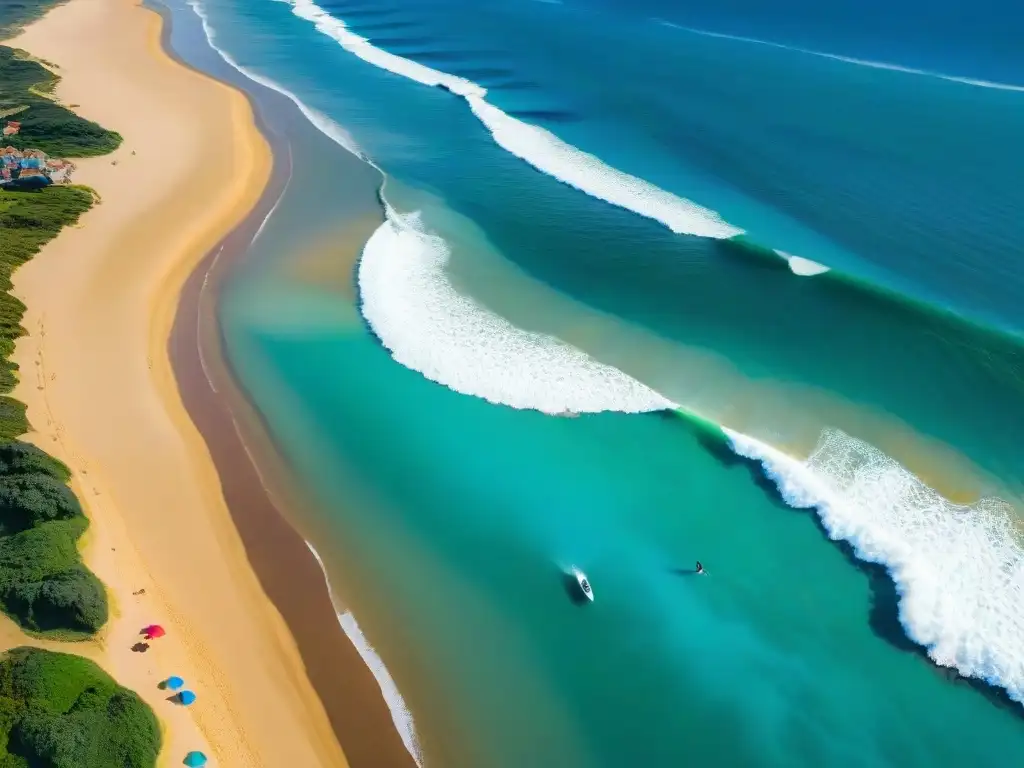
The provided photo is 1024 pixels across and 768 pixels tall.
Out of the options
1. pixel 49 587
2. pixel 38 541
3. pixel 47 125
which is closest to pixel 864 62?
pixel 47 125

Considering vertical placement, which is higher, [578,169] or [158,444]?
[578,169]

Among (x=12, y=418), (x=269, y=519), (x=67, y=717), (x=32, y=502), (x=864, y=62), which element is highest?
(x=864, y=62)

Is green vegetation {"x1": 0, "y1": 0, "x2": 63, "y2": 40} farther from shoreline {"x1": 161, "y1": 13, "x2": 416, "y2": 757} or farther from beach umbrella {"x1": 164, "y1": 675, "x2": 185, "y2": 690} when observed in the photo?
beach umbrella {"x1": 164, "y1": 675, "x2": 185, "y2": 690}

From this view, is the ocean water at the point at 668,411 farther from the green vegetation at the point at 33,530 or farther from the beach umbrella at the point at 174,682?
the green vegetation at the point at 33,530

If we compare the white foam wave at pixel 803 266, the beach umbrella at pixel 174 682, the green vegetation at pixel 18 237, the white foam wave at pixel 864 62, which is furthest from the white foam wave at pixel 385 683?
the white foam wave at pixel 864 62

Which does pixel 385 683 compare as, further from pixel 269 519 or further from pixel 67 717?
pixel 67 717

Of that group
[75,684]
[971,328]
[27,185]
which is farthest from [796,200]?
[27,185]
